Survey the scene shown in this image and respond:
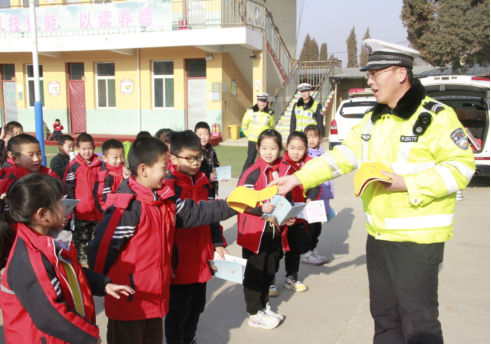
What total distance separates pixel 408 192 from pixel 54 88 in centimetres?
1950

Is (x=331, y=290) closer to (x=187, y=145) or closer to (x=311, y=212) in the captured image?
(x=311, y=212)

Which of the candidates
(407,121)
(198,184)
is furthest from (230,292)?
(407,121)

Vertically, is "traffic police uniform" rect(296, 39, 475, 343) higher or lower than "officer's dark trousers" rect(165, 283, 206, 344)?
higher

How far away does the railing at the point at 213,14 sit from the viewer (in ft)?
50.7

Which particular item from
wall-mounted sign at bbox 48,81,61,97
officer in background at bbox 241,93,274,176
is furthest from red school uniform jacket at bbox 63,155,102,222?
wall-mounted sign at bbox 48,81,61,97

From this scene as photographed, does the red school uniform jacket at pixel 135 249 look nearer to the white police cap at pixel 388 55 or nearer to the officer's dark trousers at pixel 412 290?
the officer's dark trousers at pixel 412 290

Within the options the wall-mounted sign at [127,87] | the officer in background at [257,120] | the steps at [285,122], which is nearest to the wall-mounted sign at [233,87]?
the steps at [285,122]

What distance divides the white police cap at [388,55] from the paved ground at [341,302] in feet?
6.44

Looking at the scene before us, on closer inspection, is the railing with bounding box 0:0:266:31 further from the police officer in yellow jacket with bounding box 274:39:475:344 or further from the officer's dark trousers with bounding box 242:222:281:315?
the police officer in yellow jacket with bounding box 274:39:475:344

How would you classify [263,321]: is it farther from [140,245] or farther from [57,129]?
[57,129]

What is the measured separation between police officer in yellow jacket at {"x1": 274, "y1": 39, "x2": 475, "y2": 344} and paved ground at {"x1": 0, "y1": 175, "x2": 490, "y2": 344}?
2.98 feet

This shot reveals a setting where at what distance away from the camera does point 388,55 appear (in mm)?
2264

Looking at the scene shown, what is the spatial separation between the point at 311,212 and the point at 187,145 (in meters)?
1.26

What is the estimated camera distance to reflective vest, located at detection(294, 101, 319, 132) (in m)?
8.30
